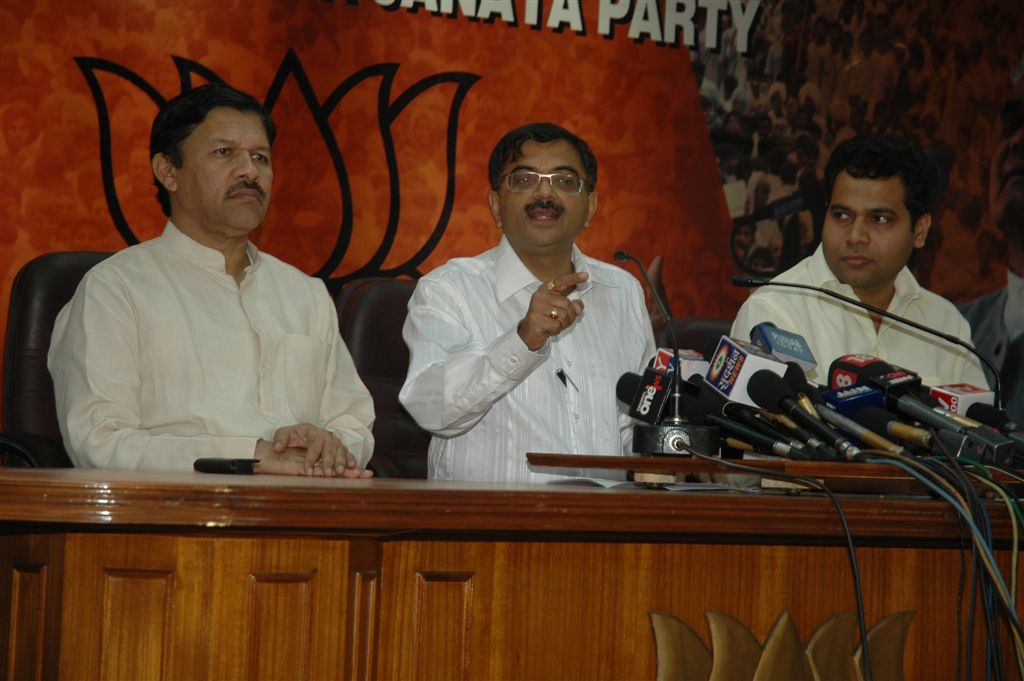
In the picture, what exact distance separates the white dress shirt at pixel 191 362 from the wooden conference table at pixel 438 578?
89 centimetres

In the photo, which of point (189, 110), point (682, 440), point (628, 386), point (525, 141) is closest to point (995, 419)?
point (682, 440)

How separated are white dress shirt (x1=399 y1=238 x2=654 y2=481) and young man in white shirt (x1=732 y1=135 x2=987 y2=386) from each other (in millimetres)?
477

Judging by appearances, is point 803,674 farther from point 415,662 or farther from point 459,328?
point 459,328

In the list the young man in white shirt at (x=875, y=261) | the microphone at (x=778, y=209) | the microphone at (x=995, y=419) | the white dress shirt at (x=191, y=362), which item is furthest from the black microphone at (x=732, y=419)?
the microphone at (x=778, y=209)

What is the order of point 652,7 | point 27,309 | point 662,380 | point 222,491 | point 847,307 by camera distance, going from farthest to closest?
point 652,7 → point 847,307 → point 27,309 → point 662,380 → point 222,491

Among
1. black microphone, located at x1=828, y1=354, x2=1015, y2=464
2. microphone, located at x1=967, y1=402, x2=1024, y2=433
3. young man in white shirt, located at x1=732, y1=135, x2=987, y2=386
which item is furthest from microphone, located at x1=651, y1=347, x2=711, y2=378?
young man in white shirt, located at x1=732, y1=135, x2=987, y2=386

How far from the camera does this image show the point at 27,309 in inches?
98.8

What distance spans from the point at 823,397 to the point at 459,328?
1046mm

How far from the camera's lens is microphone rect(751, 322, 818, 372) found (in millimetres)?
1756

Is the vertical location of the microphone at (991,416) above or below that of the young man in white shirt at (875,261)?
below

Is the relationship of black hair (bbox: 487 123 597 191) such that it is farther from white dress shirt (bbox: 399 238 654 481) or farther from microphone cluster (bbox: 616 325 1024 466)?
microphone cluster (bbox: 616 325 1024 466)

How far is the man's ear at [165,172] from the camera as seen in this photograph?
102 inches

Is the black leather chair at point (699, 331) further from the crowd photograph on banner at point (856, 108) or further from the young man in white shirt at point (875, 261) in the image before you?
the crowd photograph on banner at point (856, 108)

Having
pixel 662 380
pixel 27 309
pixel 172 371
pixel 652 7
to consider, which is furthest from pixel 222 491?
pixel 652 7
